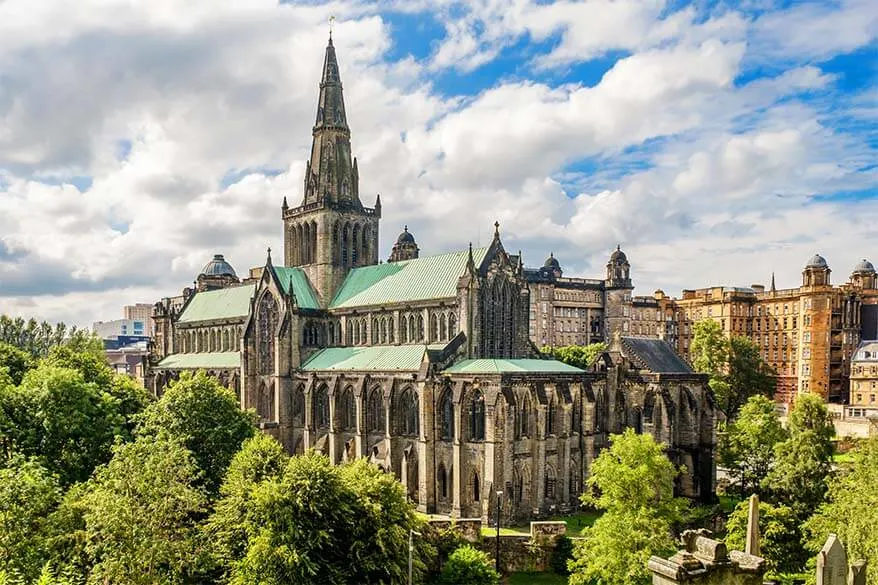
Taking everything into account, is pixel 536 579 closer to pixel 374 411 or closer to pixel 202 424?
pixel 374 411

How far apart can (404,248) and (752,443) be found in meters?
62.5

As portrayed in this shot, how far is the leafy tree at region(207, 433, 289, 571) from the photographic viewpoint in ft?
120

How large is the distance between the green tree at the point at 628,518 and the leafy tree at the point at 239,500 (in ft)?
55.7

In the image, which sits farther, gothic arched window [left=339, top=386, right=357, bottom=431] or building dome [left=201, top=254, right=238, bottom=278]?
building dome [left=201, top=254, right=238, bottom=278]

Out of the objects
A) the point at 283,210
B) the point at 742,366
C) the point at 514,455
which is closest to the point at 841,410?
the point at 742,366

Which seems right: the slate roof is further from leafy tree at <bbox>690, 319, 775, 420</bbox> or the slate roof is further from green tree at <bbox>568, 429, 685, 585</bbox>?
leafy tree at <bbox>690, 319, 775, 420</bbox>

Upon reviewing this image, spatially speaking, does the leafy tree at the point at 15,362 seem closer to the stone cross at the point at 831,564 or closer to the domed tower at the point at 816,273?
the stone cross at the point at 831,564

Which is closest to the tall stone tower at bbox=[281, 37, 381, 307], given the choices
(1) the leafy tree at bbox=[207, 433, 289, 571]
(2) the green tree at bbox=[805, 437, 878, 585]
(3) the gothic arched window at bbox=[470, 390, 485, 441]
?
(3) the gothic arched window at bbox=[470, 390, 485, 441]

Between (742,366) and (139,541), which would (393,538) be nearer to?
(139,541)

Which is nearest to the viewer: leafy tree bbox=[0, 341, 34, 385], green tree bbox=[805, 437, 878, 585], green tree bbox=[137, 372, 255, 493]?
green tree bbox=[805, 437, 878, 585]

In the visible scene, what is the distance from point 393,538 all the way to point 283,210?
5501cm

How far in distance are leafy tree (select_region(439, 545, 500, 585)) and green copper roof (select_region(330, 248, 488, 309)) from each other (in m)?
25.6

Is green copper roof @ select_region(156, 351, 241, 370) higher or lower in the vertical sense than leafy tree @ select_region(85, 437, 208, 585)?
higher

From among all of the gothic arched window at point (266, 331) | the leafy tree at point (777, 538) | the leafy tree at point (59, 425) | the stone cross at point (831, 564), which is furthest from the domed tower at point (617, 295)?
the stone cross at point (831, 564)
